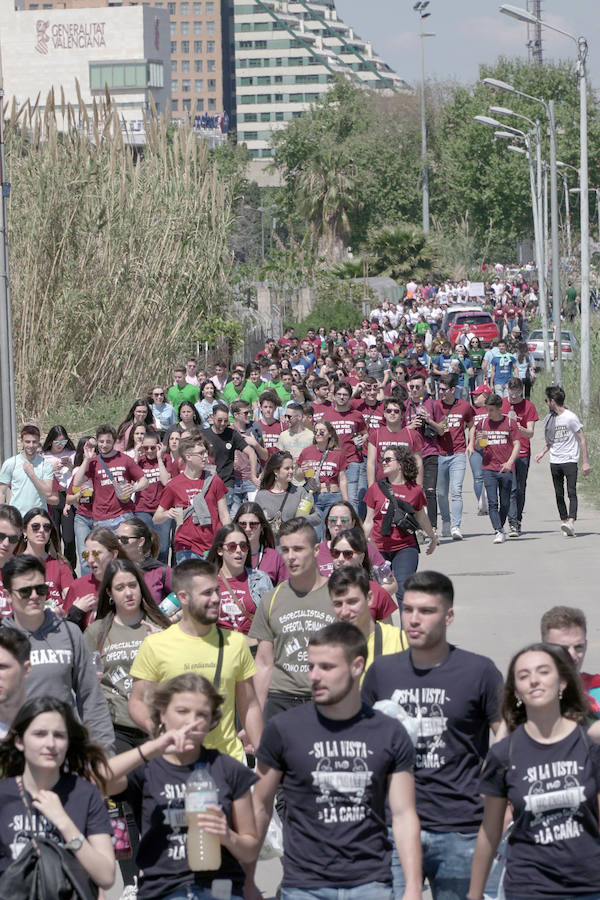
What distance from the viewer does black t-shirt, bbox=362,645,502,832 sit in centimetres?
540

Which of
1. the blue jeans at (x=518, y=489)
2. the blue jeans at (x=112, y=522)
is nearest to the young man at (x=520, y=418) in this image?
the blue jeans at (x=518, y=489)

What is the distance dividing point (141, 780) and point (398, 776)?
835 millimetres

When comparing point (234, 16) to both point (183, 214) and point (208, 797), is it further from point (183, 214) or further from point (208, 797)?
point (208, 797)

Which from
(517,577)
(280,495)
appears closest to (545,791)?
(280,495)

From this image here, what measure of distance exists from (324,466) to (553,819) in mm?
9102

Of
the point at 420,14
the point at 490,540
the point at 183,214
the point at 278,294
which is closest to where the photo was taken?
the point at 490,540

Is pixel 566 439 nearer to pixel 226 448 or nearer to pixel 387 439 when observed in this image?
pixel 387 439

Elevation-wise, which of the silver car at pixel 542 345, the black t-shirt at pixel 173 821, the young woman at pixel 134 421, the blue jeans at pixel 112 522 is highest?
the silver car at pixel 542 345

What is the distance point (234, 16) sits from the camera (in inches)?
7283

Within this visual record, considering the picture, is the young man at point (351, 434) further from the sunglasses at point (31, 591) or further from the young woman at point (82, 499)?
the sunglasses at point (31, 591)

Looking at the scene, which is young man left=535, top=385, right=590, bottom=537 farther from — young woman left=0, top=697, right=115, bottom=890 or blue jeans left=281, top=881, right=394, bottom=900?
young woman left=0, top=697, right=115, bottom=890

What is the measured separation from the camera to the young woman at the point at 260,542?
9.05 m

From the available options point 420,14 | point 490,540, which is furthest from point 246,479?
point 420,14

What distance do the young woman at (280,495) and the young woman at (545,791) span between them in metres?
6.65
